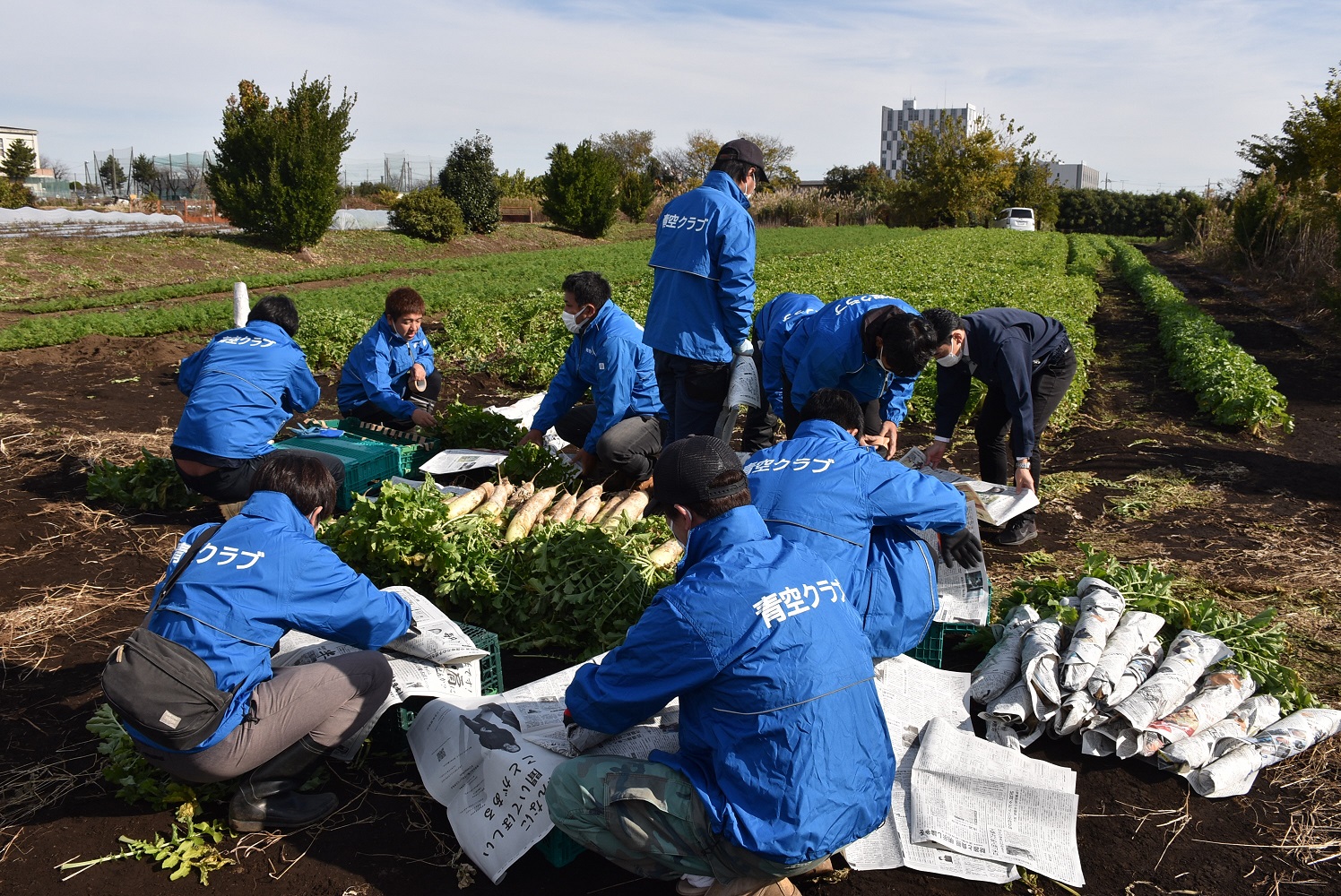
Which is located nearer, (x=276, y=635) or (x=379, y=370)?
(x=276, y=635)

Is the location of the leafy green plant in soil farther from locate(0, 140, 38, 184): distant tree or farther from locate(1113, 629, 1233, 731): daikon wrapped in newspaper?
locate(0, 140, 38, 184): distant tree

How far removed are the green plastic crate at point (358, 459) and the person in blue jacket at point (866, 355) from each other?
9.49ft

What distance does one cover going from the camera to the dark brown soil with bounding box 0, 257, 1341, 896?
311 cm

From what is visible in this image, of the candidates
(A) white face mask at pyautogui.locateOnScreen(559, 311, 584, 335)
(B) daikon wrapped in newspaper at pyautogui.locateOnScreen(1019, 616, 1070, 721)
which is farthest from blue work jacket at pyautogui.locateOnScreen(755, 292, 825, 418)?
(B) daikon wrapped in newspaper at pyautogui.locateOnScreen(1019, 616, 1070, 721)

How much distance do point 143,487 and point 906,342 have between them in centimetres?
534

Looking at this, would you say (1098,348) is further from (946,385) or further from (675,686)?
(675,686)

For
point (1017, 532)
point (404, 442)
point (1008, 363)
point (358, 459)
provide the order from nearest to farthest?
1. point (1008, 363)
2. point (1017, 532)
3. point (358, 459)
4. point (404, 442)

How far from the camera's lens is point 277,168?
2847cm

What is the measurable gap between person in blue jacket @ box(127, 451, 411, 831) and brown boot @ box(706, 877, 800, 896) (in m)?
1.55

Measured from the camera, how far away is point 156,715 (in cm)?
295

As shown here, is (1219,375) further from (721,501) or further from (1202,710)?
(721,501)

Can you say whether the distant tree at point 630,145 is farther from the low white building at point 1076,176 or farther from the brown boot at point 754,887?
the brown boot at point 754,887

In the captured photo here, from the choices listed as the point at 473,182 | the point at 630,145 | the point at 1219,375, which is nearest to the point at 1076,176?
the point at 630,145

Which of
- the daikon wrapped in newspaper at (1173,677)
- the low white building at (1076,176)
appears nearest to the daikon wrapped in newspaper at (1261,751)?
the daikon wrapped in newspaper at (1173,677)
